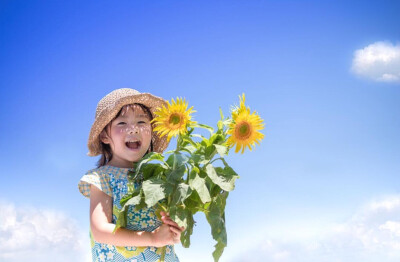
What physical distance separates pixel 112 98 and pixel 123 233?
1.05 metres

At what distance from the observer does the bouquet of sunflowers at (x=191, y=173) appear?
2.51 meters

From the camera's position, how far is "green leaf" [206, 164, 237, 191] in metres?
2.52

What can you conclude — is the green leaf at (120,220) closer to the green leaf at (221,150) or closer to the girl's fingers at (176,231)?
the girl's fingers at (176,231)

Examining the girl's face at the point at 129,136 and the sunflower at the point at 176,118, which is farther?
the girl's face at the point at 129,136

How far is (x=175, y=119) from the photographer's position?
2.71 meters

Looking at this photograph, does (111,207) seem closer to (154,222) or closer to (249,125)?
(154,222)

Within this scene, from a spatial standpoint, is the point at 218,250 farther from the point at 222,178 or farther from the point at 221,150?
the point at 221,150

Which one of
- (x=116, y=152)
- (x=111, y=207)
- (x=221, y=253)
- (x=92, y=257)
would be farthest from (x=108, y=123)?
(x=221, y=253)

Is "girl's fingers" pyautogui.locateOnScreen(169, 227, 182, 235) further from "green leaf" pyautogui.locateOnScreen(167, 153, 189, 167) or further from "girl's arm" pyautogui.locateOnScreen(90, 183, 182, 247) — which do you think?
"green leaf" pyautogui.locateOnScreen(167, 153, 189, 167)

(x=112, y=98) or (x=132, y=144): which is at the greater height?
(x=112, y=98)

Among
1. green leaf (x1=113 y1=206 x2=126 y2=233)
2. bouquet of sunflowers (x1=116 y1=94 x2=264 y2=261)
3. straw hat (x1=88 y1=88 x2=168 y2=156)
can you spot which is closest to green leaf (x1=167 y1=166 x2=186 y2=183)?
bouquet of sunflowers (x1=116 y1=94 x2=264 y2=261)

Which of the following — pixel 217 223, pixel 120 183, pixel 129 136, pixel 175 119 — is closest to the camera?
pixel 217 223

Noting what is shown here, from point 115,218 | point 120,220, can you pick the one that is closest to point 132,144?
point 115,218

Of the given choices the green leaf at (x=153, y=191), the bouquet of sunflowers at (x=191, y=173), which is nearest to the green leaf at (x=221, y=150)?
the bouquet of sunflowers at (x=191, y=173)
